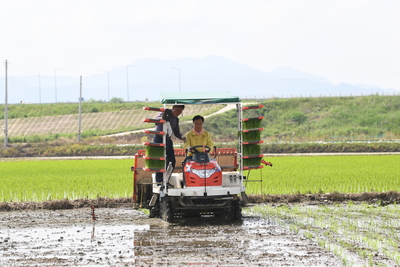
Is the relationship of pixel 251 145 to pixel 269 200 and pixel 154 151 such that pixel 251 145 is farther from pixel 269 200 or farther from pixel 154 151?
pixel 269 200

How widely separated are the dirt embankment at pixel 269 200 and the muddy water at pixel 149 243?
1.85 m

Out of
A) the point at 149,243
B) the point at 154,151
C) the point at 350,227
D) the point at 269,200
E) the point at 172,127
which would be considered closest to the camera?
the point at 149,243

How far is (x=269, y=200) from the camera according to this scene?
52.4 feet

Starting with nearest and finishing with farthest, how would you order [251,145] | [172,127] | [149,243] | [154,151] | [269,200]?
1. [149,243]
2. [154,151]
3. [172,127]
4. [251,145]
5. [269,200]

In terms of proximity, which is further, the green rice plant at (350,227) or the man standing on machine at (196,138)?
the man standing on machine at (196,138)

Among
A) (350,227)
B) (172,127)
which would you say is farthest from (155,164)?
(350,227)

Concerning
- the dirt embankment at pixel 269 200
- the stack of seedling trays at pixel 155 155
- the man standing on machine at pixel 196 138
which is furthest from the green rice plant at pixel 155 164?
the dirt embankment at pixel 269 200

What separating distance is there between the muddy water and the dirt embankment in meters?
1.85

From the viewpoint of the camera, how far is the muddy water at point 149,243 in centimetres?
859

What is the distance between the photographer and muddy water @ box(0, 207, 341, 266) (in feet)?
28.2

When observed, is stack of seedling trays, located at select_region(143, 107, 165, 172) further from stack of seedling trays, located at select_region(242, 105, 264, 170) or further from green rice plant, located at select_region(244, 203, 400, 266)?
green rice plant, located at select_region(244, 203, 400, 266)

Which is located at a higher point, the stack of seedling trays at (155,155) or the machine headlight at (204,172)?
the stack of seedling trays at (155,155)

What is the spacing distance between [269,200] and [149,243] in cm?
645

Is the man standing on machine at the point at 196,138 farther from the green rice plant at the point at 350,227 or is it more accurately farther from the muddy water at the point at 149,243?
the green rice plant at the point at 350,227
